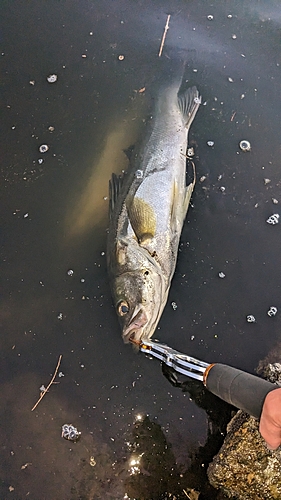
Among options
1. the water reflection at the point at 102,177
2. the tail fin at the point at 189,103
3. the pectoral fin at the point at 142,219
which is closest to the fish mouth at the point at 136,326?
the pectoral fin at the point at 142,219

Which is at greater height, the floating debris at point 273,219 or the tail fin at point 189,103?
the tail fin at point 189,103

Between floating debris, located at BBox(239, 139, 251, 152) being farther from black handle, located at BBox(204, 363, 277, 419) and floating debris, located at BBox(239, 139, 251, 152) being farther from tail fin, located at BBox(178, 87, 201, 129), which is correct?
black handle, located at BBox(204, 363, 277, 419)

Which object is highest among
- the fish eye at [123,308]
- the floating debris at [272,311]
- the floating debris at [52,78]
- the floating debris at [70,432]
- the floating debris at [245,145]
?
the floating debris at [52,78]

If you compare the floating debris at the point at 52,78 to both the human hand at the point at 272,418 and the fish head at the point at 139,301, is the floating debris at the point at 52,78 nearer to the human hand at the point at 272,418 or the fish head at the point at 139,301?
the fish head at the point at 139,301

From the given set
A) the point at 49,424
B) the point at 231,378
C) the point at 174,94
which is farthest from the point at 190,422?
the point at 174,94

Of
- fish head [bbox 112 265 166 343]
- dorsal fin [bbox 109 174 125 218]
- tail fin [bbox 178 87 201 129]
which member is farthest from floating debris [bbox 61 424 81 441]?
tail fin [bbox 178 87 201 129]

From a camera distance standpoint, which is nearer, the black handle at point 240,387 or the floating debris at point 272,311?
the black handle at point 240,387

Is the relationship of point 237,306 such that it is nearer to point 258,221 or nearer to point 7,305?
point 258,221

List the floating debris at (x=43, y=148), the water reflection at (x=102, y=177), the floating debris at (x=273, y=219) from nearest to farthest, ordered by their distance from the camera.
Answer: the floating debris at (x=273, y=219)
the water reflection at (x=102, y=177)
the floating debris at (x=43, y=148)
